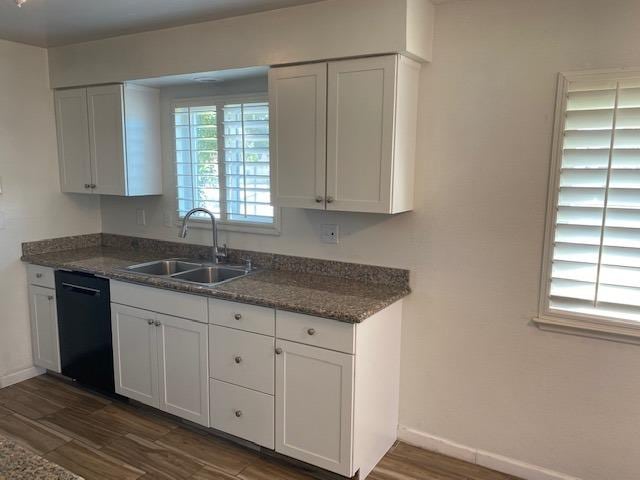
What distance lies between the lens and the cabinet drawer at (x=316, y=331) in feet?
7.26

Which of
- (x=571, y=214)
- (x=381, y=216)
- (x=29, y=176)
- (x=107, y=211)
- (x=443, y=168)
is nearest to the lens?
(x=571, y=214)

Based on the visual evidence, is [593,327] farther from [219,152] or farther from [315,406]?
[219,152]

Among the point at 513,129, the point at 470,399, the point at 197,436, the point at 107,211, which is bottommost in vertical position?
the point at 197,436

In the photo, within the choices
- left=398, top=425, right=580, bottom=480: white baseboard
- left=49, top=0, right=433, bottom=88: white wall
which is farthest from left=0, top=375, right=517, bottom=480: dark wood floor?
left=49, top=0, right=433, bottom=88: white wall

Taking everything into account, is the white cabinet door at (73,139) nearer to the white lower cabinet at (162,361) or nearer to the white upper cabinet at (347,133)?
the white lower cabinet at (162,361)

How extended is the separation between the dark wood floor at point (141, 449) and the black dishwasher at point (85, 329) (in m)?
0.20

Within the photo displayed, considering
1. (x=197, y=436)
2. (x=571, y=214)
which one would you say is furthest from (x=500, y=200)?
(x=197, y=436)

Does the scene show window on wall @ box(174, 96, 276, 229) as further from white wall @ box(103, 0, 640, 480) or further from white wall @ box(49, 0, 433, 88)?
white wall @ box(103, 0, 640, 480)

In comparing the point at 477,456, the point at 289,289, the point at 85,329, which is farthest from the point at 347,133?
the point at 85,329

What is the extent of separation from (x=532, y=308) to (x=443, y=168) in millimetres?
811

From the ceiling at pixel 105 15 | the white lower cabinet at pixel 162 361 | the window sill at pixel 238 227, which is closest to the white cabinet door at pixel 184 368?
the white lower cabinet at pixel 162 361

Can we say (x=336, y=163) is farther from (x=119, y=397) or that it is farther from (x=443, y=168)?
(x=119, y=397)

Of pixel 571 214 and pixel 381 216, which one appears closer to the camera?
pixel 571 214

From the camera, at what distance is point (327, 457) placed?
234 centimetres
